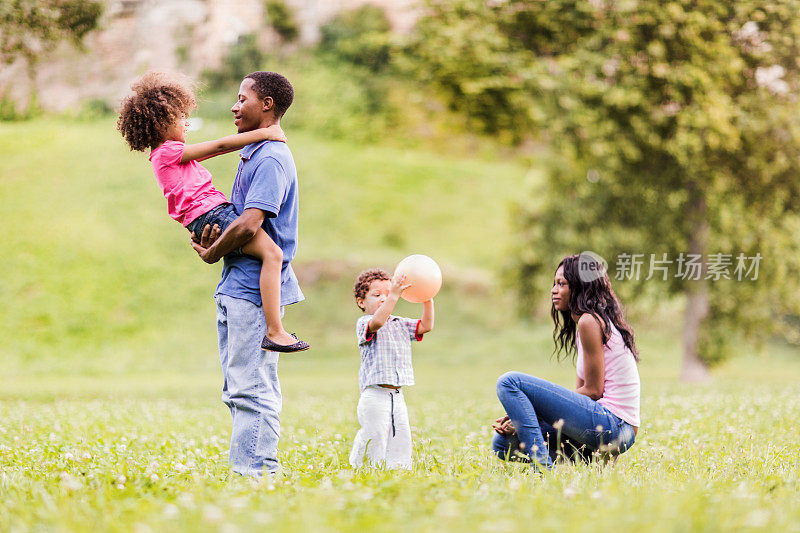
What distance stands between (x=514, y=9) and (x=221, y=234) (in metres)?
14.0

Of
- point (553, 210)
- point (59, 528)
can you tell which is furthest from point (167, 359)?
point (59, 528)

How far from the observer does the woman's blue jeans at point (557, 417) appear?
5.41 meters

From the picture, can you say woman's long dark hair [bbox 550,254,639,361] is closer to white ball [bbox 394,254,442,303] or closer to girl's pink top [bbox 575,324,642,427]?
girl's pink top [bbox 575,324,642,427]

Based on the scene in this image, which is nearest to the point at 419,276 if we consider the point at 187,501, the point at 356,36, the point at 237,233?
the point at 237,233

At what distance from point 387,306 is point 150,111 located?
205 centimetres

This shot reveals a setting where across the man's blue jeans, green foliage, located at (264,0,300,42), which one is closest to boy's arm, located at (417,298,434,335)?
the man's blue jeans

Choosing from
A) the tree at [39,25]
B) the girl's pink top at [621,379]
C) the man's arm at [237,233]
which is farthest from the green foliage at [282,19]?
the girl's pink top at [621,379]

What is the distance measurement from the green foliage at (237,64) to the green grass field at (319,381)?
2177 mm

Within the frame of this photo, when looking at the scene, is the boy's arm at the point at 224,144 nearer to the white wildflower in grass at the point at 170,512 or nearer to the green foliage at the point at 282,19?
the white wildflower in grass at the point at 170,512

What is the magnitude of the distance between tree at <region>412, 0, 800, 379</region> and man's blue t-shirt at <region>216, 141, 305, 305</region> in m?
11.0

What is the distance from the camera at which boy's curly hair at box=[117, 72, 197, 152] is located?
16.7 ft

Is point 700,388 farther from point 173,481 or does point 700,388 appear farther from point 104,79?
point 104,79

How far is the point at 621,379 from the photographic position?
18.3 ft

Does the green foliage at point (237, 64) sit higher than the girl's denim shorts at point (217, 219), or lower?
higher
